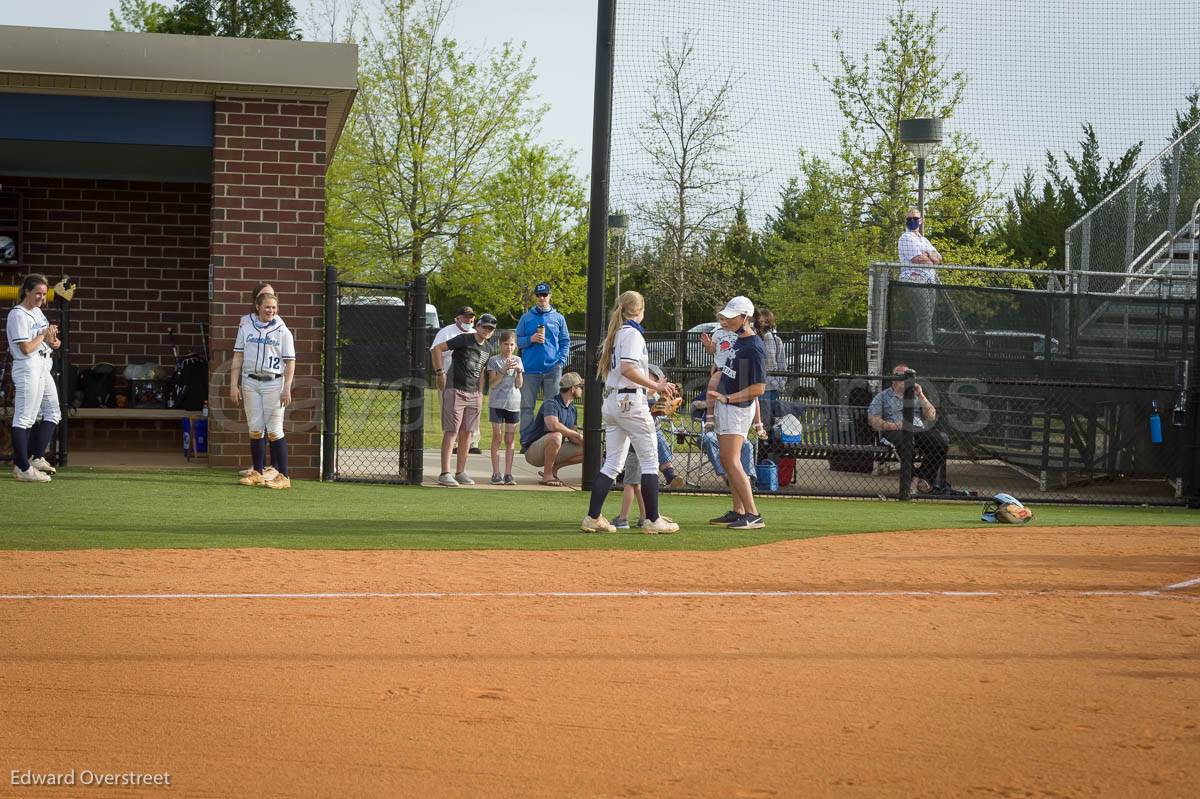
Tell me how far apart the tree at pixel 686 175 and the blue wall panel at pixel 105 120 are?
549cm

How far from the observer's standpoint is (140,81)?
43.4 ft

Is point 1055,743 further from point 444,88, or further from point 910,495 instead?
point 444,88

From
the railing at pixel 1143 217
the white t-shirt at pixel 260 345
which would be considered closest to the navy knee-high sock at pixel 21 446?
the white t-shirt at pixel 260 345

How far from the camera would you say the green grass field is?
9.23m

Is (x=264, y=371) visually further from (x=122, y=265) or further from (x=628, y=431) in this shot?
(x=122, y=265)

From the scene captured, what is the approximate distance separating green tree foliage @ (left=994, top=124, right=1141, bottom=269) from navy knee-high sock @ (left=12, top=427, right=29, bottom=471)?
29763mm

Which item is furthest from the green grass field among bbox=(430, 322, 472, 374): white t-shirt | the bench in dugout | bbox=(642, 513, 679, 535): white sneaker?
bbox=(430, 322, 472, 374): white t-shirt

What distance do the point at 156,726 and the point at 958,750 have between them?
2.80 meters

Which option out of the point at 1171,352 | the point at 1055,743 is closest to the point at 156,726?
the point at 1055,743

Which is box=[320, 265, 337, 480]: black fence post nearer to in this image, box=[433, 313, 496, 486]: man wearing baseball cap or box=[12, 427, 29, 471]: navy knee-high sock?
box=[433, 313, 496, 486]: man wearing baseball cap

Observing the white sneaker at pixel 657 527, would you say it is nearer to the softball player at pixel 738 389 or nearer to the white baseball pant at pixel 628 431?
the white baseball pant at pixel 628 431

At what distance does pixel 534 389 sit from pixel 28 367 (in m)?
5.51

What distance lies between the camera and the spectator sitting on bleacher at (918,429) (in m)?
14.2

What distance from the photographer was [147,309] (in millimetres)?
16656
